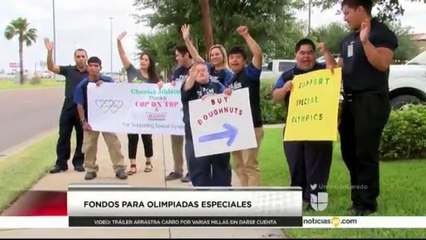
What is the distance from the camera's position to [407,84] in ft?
36.0

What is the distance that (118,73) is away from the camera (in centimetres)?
724

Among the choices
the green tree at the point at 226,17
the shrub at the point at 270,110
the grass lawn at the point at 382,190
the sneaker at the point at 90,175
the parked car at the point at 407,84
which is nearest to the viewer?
the grass lawn at the point at 382,190

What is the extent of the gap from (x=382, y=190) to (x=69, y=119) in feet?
13.6

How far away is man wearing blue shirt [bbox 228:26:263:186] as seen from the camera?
529cm

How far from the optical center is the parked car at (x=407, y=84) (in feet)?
35.9

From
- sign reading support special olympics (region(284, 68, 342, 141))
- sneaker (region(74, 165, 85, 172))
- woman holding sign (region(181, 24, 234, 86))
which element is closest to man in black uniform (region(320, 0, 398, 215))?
sign reading support special olympics (region(284, 68, 342, 141))

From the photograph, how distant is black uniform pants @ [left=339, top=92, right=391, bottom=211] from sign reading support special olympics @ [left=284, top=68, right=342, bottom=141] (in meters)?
0.28

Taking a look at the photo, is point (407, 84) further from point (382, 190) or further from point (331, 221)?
point (331, 221)

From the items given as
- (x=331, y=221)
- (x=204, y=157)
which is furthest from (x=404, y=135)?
(x=204, y=157)

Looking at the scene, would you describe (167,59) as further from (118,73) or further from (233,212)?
(233,212)

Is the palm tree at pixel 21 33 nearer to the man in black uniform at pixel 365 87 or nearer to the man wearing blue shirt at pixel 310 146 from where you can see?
the man wearing blue shirt at pixel 310 146

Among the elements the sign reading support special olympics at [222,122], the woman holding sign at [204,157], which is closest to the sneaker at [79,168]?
the woman holding sign at [204,157]

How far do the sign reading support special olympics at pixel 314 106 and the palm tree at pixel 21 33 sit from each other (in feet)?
8.58

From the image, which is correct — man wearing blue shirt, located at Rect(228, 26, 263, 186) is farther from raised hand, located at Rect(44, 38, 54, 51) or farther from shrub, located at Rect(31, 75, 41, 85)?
shrub, located at Rect(31, 75, 41, 85)
